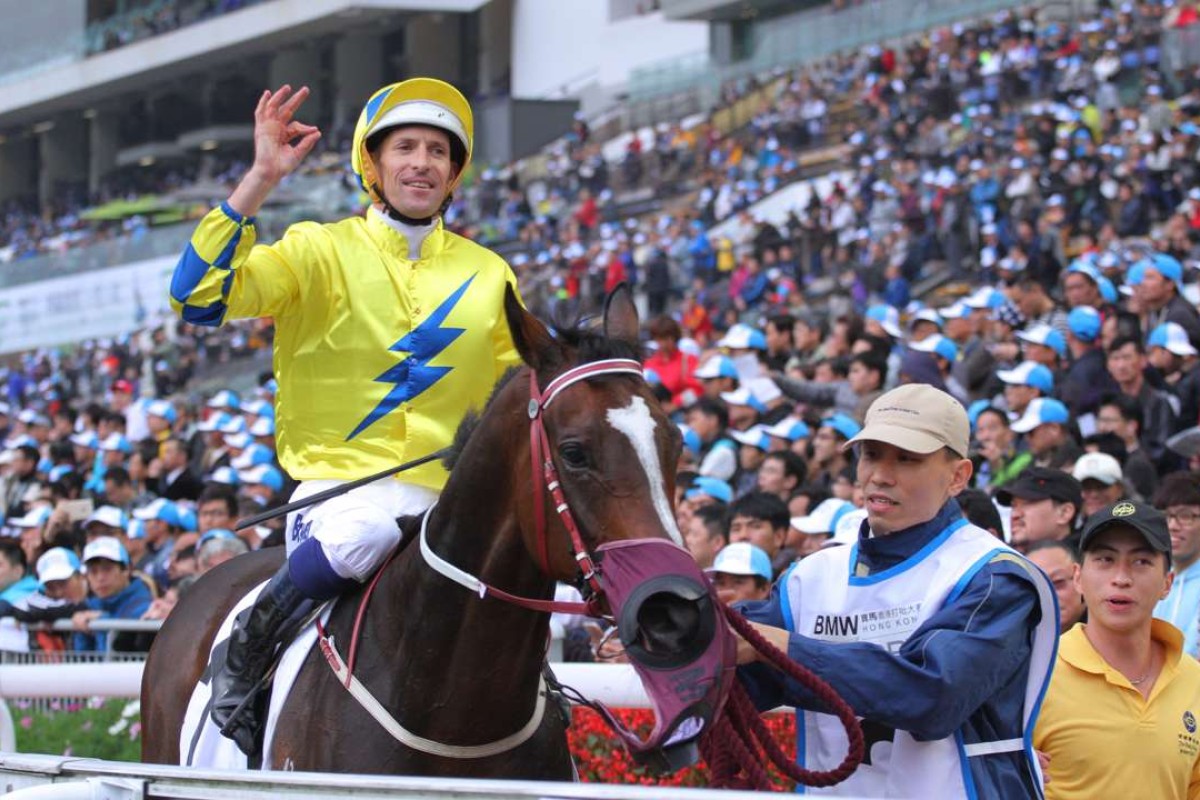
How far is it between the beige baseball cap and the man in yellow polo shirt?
0.63 meters

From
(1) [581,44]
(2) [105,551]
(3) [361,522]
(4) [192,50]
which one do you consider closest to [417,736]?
(3) [361,522]

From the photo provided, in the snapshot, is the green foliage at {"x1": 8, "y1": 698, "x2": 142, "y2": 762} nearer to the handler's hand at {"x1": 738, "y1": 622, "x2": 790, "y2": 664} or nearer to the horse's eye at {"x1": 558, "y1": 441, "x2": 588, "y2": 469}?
the horse's eye at {"x1": 558, "y1": 441, "x2": 588, "y2": 469}

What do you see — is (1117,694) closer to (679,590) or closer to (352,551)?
(679,590)

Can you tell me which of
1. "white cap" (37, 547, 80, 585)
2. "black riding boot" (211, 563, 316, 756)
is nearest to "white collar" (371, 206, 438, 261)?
"black riding boot" (211, 563, 316, 756)

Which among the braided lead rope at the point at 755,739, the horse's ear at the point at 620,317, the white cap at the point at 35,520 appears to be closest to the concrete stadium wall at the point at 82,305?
the white cap at the point at 35,520

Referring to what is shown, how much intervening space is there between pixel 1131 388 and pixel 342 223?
513cm

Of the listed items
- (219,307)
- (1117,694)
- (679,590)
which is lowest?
(1117,694)

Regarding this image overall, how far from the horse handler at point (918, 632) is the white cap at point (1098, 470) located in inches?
134

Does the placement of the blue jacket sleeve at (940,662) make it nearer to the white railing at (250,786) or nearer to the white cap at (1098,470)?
the white railing at (250,786)

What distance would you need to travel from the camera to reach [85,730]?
731 cm

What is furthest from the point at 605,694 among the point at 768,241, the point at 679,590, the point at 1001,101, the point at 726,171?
the point at 726,171

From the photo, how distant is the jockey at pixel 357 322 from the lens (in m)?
3.66

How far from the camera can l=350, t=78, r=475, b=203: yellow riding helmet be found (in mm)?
4043

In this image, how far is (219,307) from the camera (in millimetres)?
3691
